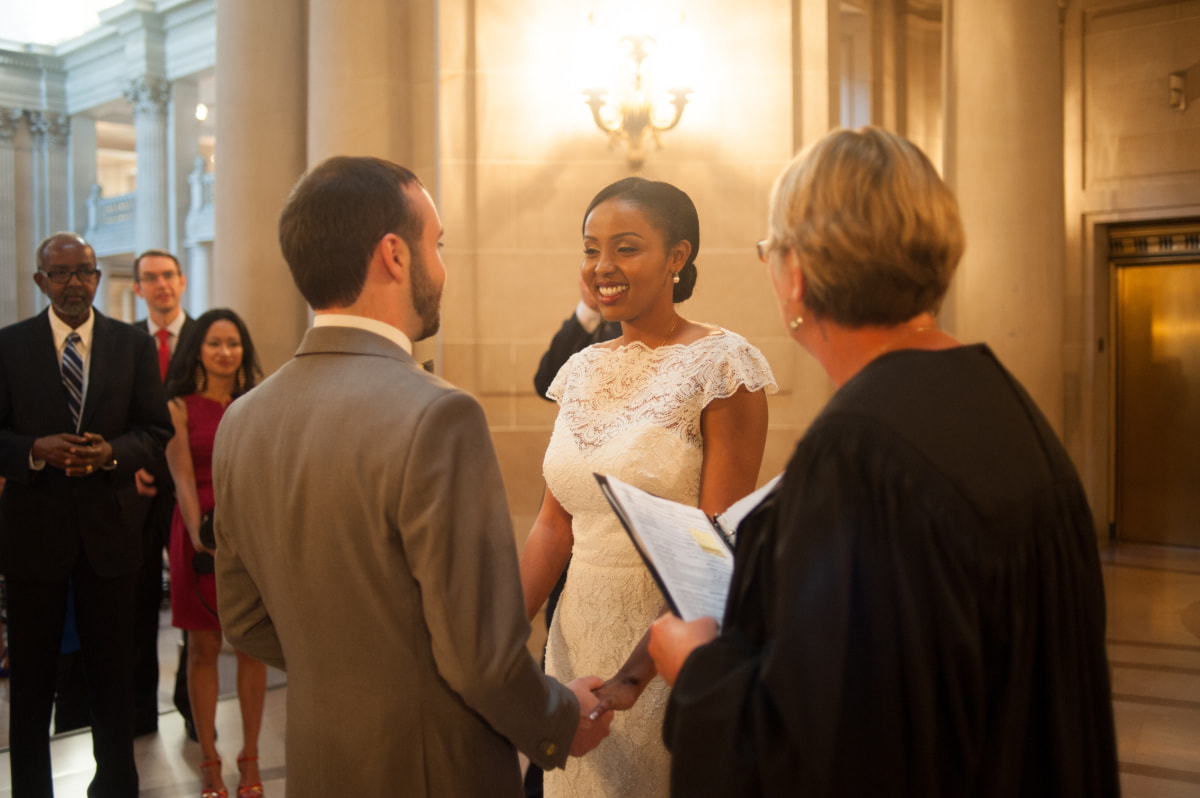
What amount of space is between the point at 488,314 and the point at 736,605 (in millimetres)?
4244

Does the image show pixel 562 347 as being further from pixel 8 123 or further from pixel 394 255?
pixel 8 123

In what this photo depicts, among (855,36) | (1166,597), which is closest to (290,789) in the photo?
(1166,597)

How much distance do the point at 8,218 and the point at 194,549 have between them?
81.8ft

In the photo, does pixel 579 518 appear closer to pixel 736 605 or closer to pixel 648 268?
pixel 648 268

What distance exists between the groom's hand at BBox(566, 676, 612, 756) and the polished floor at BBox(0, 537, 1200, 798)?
2.49 metres

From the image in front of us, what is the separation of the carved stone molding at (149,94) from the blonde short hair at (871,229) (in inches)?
912

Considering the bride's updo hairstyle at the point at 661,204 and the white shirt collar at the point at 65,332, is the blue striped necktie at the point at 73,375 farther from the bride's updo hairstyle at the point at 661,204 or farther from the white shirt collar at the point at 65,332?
the bride's updo hairstyle at the point at 661,204

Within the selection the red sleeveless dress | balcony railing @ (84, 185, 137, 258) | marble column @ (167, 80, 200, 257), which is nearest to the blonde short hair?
the red sleeveless dress

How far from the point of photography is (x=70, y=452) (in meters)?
3.29

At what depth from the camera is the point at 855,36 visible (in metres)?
9.36

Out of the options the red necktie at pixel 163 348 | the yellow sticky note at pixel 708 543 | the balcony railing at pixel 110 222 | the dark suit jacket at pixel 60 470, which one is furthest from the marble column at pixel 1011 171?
the balcony railing at pixel 110 222

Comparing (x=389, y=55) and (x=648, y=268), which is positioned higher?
(x=389, y=55)

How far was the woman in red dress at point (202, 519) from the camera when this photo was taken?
3.79m

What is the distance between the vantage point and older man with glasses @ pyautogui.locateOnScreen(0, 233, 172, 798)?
10.8 feet
